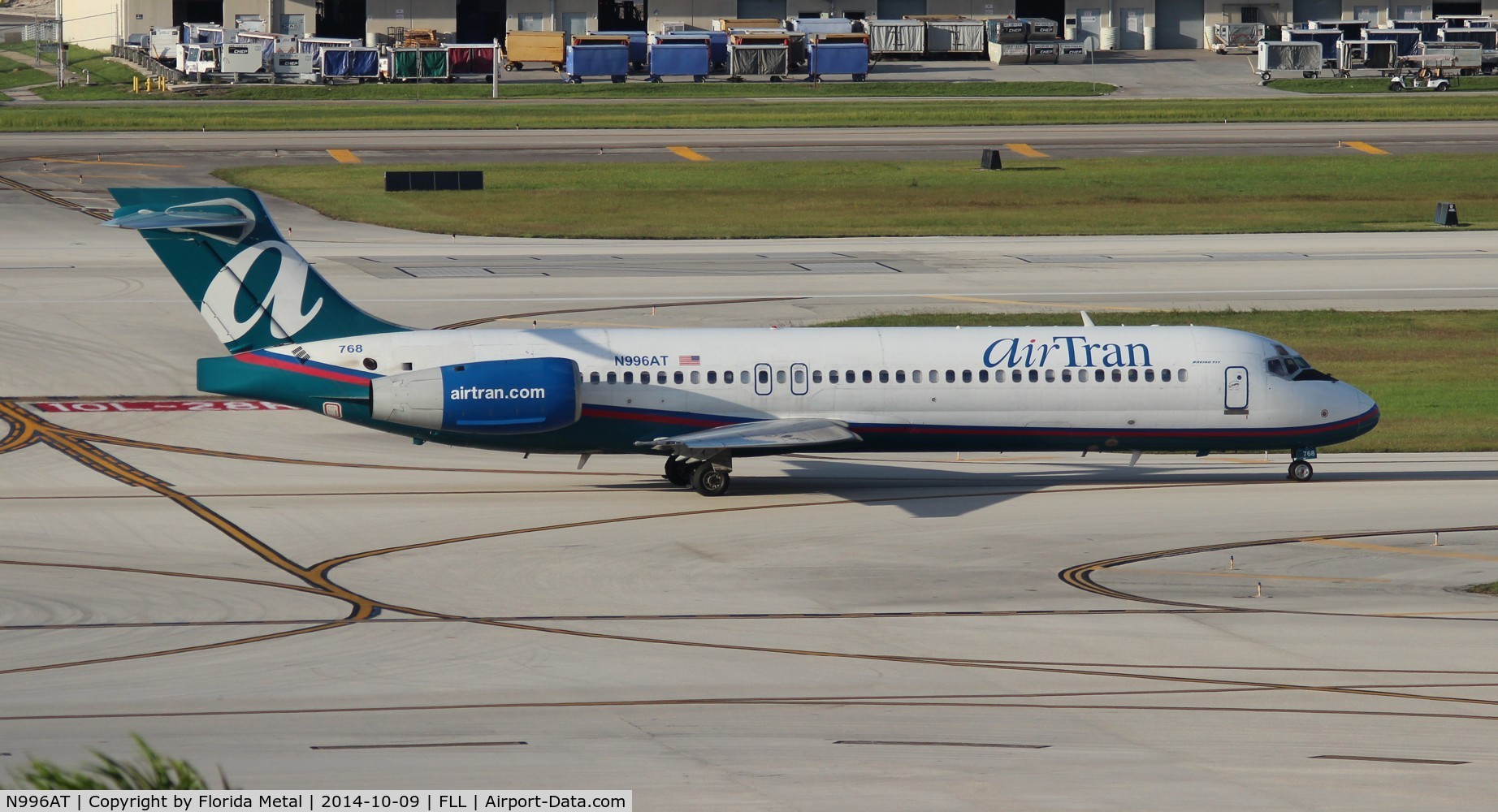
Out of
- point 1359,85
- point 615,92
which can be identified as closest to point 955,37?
point 1359,85

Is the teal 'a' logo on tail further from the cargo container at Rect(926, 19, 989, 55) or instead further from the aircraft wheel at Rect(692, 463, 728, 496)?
the cargo container at Rect(926, 19, 989, 55)

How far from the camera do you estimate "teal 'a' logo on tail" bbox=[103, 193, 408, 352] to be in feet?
109

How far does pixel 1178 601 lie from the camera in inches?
1059

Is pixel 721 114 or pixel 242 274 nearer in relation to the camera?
pixel 242 274

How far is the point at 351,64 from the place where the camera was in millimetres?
120062

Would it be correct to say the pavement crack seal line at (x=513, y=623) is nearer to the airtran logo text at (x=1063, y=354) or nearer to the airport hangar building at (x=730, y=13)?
the airtran logo text at (x=1063, y=354)

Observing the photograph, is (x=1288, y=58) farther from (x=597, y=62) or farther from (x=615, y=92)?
(x=597, y=62)

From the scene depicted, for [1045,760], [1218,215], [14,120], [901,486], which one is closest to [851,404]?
[901,486]

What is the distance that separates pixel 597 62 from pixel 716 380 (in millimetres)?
87239

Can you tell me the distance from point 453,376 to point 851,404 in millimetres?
7949

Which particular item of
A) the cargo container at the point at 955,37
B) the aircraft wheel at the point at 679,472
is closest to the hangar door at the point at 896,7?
the cargo container at the point at 955,37

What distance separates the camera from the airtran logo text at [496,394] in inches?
1293

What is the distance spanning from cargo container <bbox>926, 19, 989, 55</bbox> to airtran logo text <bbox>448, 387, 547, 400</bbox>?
9941 centimetres

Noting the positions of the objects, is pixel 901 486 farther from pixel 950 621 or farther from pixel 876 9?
pixel 876 9
